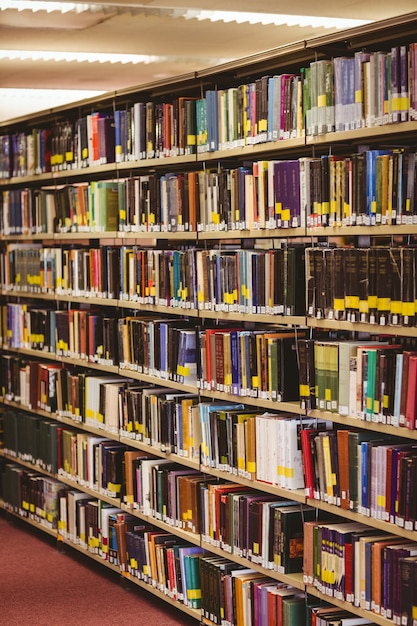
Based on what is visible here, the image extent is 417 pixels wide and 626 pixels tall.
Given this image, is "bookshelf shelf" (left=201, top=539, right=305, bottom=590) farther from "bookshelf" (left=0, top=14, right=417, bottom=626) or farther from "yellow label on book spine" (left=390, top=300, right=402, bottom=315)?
"yellow label on book spine" (left=390, top=300, right=402, bottom=315)

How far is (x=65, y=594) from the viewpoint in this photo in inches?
241

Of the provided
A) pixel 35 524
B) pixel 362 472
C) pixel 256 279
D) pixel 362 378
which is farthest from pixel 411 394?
pixel 35 524

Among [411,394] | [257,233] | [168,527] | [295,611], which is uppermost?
[257,233]

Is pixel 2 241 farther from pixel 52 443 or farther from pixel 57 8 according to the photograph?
pixel 57 8

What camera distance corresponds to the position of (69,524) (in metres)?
6.94

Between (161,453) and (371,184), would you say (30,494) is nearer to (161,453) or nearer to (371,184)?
(161,453)

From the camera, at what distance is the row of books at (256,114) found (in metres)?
4.04

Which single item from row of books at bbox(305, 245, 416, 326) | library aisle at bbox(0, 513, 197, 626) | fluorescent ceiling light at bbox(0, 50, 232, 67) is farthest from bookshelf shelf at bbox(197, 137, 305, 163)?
library aisle at bbox(0, 513, 197, 626)

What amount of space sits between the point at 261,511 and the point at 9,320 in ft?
11.6

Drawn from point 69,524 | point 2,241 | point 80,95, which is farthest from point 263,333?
point 80,95

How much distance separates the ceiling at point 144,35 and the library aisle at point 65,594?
3308 millimetres

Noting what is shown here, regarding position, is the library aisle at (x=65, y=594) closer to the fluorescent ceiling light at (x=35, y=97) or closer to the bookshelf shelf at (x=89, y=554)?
the bookshelf shelf at (x=89, y=554)

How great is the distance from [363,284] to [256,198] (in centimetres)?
87

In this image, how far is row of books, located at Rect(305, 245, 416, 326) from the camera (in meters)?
3.96
